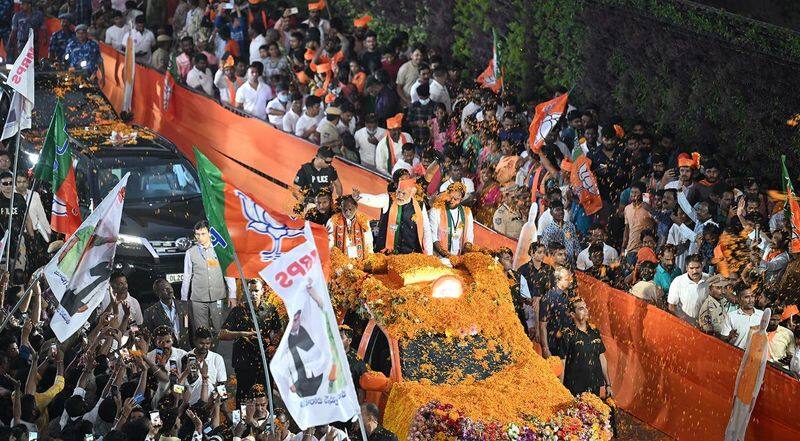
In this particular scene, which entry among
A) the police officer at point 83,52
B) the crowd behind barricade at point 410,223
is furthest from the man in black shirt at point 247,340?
the police officer at point 83,52

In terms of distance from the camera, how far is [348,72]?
74.7ft

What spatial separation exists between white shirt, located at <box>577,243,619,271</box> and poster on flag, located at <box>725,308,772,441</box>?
3.45m

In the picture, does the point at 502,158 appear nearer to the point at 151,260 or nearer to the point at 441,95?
the point at 441,95

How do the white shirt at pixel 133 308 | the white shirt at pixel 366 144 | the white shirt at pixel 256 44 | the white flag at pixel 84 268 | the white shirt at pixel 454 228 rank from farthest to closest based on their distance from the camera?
the white shirt at pixel 256 44 → the white shirt at pixel 366 144 → the white shirt at pixel 454 228 → the white shirt at pixel 133 308 → the white flag at pixel 84 268

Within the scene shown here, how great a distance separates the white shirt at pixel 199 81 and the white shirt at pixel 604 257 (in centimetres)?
845

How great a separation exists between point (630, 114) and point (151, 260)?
654cm

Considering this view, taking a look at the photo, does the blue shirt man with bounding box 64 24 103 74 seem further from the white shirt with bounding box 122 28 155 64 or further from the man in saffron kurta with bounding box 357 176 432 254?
the man in saffron kurta with bounding box 357 176 432 254

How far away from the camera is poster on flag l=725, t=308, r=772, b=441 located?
543 inches

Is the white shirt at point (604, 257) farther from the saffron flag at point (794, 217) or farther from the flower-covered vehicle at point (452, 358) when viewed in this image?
the flower-covered vehicle at point (452, 358)

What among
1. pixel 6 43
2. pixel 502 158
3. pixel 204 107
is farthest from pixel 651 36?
pixel 6 43

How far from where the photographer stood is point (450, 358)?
45.0 ft

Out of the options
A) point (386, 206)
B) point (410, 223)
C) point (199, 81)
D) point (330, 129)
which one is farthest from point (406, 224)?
point (199, 81)

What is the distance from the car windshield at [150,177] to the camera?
1884cm

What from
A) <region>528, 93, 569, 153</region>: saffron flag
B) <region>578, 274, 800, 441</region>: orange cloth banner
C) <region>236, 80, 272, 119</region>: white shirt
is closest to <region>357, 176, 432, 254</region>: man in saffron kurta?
<region>578, 274, 800, 441</region>: orange cloth banner
